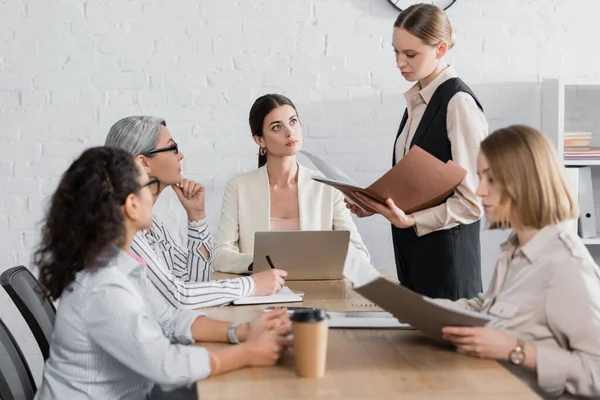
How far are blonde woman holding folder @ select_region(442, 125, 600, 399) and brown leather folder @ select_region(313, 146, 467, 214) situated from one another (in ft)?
1.83

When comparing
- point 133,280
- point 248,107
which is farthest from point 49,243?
point 248,107

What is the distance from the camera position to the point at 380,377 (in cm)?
145

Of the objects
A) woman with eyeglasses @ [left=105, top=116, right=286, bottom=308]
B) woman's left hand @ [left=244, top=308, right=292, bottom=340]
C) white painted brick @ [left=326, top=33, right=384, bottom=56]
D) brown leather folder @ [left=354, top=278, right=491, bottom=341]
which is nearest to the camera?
brown leather folder @ [left=354, top=278, right=491, bottom=341]

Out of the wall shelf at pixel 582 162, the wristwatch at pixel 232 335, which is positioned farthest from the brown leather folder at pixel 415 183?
the wall shelf at pixel 582 162

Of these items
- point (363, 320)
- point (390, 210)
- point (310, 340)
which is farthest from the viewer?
point (390, 210)

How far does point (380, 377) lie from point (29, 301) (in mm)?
1020

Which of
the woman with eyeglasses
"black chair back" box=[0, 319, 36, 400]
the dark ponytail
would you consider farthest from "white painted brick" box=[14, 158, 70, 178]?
"black chair back" box=[0, 319, 36, 400]

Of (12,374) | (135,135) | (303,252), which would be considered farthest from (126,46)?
(12,374)

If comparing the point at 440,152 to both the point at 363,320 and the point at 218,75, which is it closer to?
the point at 363,320

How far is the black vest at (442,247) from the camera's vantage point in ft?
8.65

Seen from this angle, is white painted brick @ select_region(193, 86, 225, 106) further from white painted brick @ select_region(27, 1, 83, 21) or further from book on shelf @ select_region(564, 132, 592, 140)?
book on shelf @ select_region(564, 132, 592, 140)

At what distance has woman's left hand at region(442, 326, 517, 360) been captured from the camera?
5.08 ft

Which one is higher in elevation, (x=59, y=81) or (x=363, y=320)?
(x=59, y=81)

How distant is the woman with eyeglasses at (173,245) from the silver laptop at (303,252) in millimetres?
174
